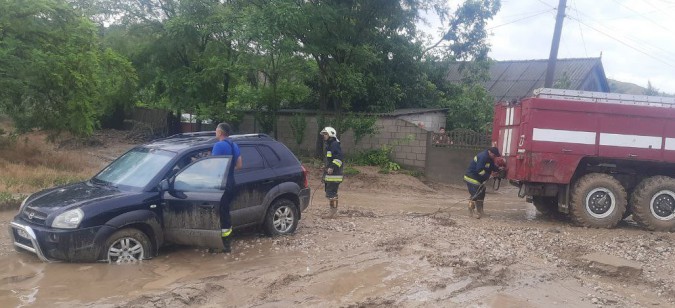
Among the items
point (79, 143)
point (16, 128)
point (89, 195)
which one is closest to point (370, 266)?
point (89, 195)

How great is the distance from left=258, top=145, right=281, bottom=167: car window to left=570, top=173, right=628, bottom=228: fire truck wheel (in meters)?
5.86

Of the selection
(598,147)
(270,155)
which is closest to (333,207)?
(270,155)

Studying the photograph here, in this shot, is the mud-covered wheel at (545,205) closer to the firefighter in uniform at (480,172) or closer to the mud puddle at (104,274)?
the firefighter in uniform at (480,172)

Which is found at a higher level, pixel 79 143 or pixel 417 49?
pixel 417 49

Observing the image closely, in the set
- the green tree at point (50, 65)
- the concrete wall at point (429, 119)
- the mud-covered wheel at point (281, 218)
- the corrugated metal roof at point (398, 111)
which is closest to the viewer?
the mud-covered wheel at point (281, 218)

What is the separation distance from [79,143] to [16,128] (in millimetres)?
8696

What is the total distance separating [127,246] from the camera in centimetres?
664

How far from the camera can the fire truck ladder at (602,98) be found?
1027 centimetres

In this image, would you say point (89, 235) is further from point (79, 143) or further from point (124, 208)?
point (79, 143)

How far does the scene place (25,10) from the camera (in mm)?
13555

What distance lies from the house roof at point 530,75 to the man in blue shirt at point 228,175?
22.8 m

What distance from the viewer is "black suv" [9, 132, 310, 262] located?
629 centimetres

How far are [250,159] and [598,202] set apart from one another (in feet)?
22.2

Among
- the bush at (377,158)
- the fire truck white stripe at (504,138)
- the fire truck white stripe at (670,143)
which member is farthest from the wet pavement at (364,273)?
the bush at (377,158)
